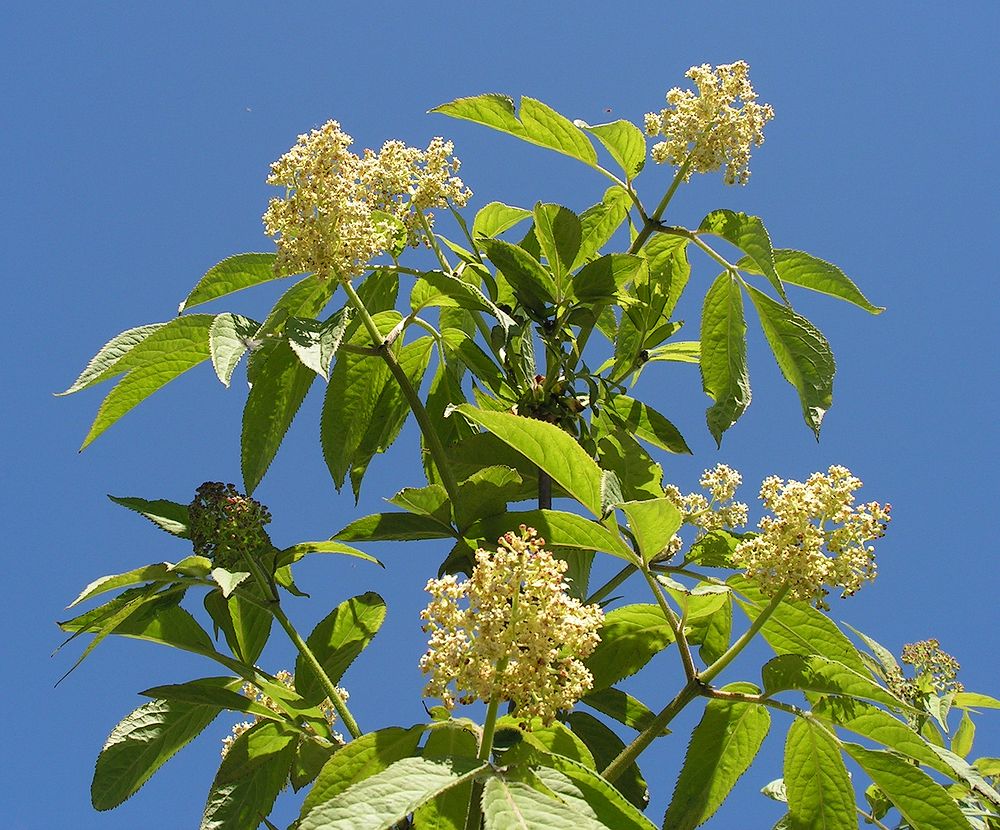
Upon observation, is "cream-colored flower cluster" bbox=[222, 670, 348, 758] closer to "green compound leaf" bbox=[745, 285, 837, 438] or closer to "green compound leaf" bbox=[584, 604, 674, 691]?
"green compound leaf" bbox=[584, 604, 674, 691]

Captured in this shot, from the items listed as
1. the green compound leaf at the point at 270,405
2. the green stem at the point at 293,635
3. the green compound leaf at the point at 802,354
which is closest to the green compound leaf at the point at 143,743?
the green stem at the point at 293,635

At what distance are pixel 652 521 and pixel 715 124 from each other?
1.32m

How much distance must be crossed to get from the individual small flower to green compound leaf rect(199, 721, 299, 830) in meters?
0.37

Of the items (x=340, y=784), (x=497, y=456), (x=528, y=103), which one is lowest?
(x=340, y=784)

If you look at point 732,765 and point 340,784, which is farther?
point 732,765

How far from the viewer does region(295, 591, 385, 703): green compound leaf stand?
231 cm

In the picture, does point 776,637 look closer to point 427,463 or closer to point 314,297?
point 427,463

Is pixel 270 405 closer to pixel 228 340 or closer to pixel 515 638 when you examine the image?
pixel 228 340

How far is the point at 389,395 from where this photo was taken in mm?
2689

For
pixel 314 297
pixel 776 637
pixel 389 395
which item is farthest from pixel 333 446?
pixel 776 637

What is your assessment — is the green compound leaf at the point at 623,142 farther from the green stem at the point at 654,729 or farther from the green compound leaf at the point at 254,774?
the green compound leaf at the point at 254,774

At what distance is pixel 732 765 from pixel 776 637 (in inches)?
11.9

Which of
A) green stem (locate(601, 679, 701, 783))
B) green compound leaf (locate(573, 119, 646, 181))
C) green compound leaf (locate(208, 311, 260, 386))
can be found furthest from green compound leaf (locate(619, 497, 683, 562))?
green compound leaf (locate(573, 119, 646, 181))

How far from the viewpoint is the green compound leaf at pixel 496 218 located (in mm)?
3027
